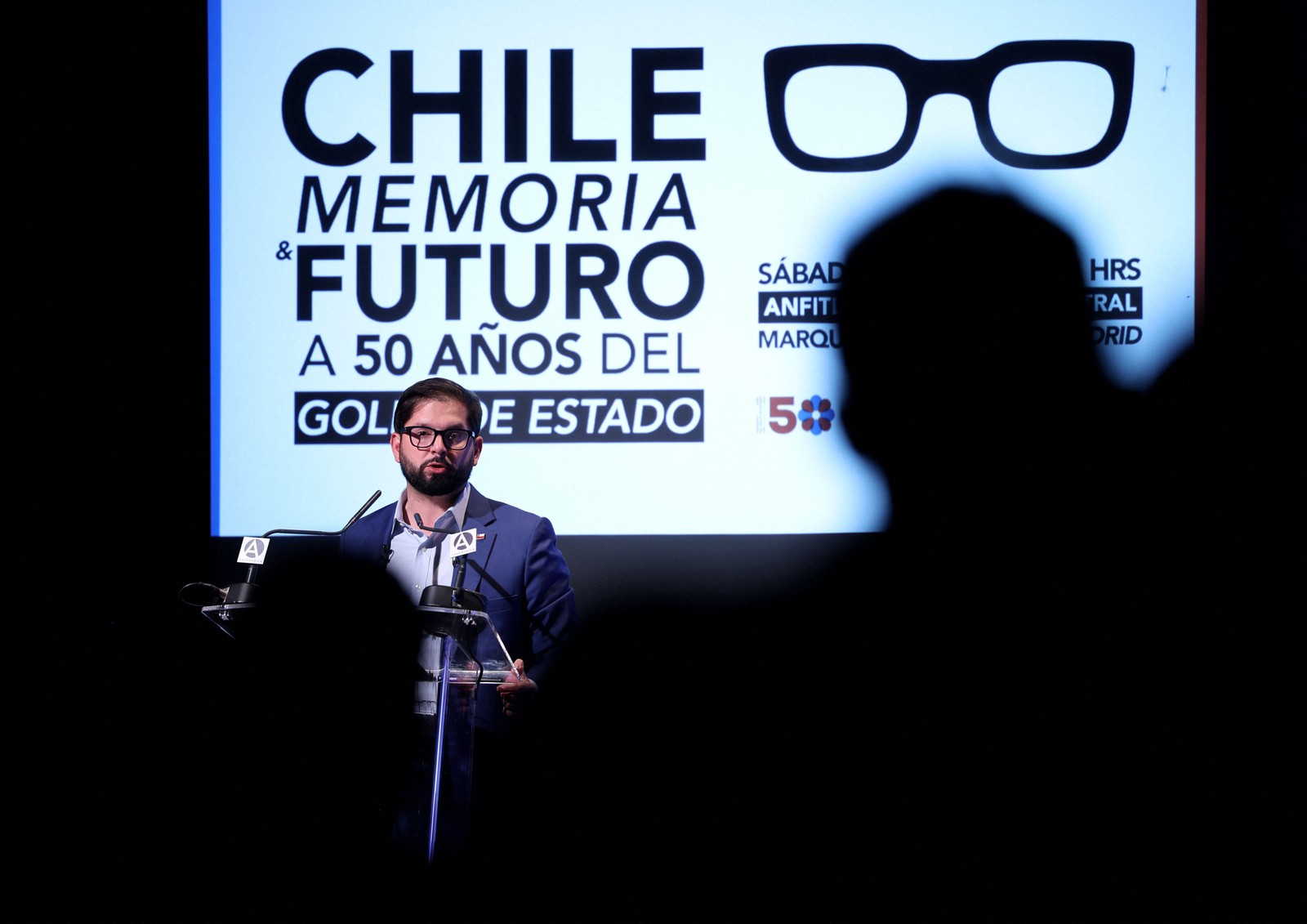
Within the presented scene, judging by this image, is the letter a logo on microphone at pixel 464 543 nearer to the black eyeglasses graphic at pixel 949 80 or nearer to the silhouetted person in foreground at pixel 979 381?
the silhouetted person in foreground at pixel 979 381

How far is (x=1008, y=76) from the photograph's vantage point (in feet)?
10.5

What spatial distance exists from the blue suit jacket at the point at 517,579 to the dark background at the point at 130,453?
1.80 ft

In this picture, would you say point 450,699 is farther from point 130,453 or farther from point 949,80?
point 949,80

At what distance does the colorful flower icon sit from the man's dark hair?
1086 mm

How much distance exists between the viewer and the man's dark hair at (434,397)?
259 cm

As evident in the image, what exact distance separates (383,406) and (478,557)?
0.85m

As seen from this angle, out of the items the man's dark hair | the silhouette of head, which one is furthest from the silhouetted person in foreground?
the man's dark hair

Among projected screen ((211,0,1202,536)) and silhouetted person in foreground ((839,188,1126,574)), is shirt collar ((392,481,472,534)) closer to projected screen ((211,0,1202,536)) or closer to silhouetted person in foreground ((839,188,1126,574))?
projected screen ((211,0,1202,536))

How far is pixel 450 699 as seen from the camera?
200 centimetres

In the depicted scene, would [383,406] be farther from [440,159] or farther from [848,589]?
[848,589]

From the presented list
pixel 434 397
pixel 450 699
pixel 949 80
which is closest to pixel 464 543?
pixel 450 699

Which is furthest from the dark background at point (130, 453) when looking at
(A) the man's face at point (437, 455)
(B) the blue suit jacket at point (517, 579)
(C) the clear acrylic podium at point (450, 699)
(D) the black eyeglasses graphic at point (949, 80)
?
(C) the clear acrylic podium at point (450, 699)

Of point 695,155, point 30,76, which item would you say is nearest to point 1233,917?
point 695,155

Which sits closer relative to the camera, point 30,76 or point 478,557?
point 478,557
